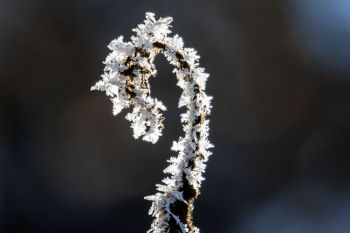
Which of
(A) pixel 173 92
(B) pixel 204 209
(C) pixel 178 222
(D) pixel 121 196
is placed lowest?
(C) pixel 178 222

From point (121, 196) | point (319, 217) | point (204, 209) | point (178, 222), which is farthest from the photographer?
point (319, 217)

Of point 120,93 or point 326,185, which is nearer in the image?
point 120,93

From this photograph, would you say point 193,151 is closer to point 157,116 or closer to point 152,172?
point 157,116

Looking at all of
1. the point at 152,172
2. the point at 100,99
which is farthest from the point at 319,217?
the point at 100,99

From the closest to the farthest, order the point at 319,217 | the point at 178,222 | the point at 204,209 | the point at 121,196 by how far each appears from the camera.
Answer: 1. the point at 178,222
2. the point at 204,209
3. the point at 121,196
4. the point at 319,217

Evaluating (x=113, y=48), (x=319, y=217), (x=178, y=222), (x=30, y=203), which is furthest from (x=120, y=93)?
(x=319, y=217)

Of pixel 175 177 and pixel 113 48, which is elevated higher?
pixel 113 48

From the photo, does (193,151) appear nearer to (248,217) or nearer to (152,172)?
(152,172)
